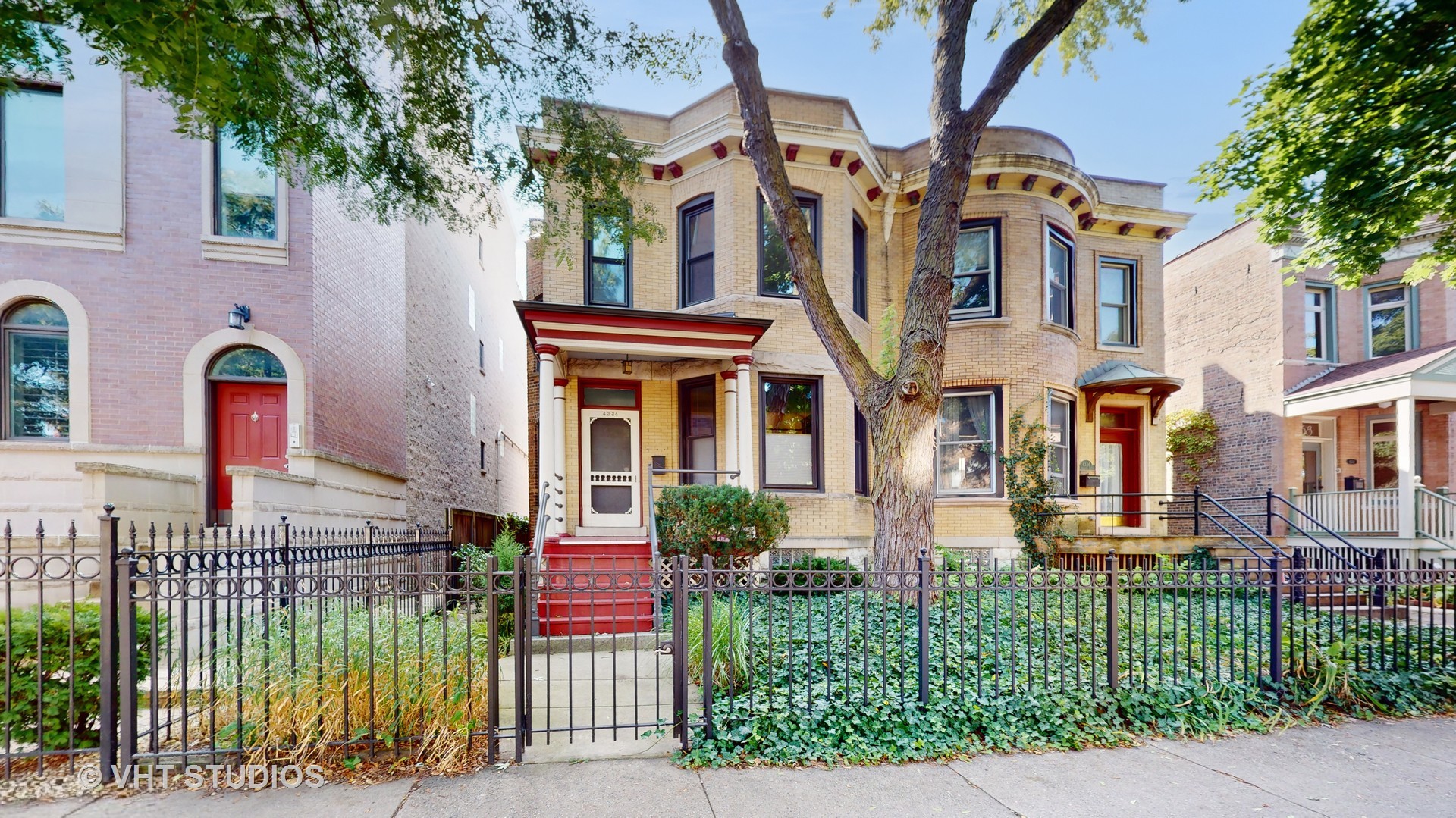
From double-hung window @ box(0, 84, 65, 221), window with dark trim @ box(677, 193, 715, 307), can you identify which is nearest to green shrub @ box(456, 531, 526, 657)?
window with dark trim @ box(677, 193, 715, 307)

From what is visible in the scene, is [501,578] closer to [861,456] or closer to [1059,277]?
[861,456]

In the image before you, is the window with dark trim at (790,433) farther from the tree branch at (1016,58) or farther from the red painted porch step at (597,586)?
the tree branch at (1016,58)

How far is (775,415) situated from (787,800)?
25.7 ft

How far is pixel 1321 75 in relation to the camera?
26.2 feet

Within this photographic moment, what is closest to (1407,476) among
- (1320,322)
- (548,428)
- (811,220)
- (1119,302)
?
(1320,322)

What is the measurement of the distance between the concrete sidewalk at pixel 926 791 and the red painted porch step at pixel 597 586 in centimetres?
195

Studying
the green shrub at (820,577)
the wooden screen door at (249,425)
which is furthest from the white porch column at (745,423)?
the wooden screen door at (249,425)

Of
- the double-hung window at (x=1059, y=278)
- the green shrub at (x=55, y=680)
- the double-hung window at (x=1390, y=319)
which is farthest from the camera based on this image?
the double-hung window at (x=1390, y=319)

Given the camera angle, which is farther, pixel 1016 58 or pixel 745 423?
pixel 745 423

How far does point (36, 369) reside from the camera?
9.84 metres

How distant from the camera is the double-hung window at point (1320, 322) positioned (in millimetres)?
14820

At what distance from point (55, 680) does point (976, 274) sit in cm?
1329

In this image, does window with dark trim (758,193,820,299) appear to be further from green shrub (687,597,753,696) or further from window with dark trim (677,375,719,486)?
green shrub (687,597,753,696)

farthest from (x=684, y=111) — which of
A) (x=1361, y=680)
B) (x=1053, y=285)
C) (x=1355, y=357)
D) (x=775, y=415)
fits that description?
(x=1355, y=357)
